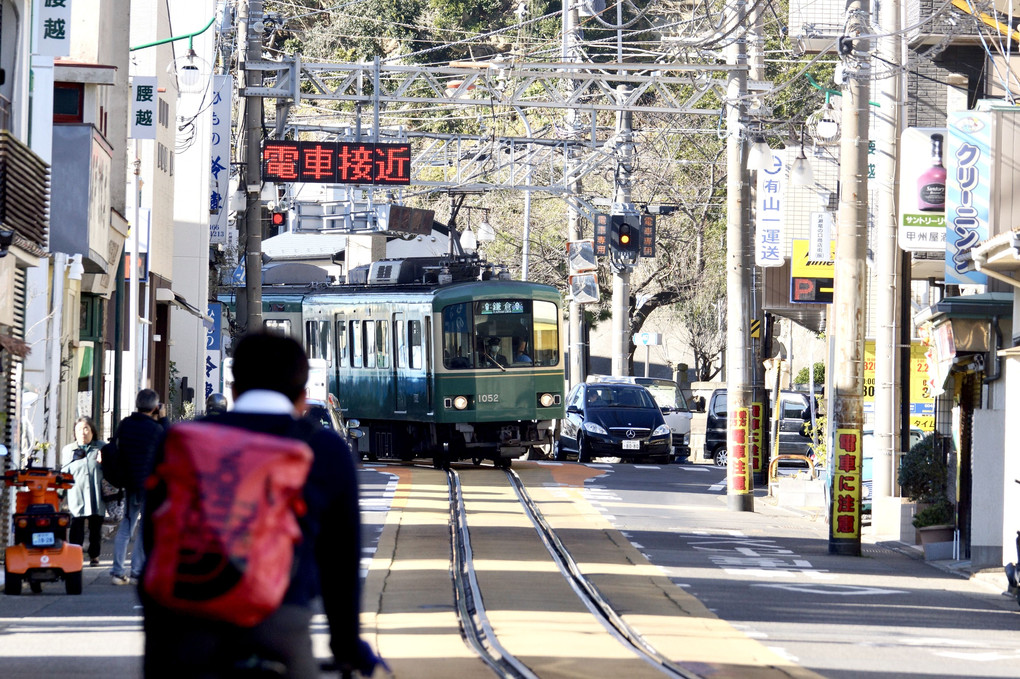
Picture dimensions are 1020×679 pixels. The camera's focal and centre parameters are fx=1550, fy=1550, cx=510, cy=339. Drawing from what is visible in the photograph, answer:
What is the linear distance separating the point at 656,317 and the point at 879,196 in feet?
121

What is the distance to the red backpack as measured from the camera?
3385mm

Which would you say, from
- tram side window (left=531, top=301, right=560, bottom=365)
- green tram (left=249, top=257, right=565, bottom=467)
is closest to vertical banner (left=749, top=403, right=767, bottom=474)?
green tram (left=249, top=257, right=565, bottom=467)

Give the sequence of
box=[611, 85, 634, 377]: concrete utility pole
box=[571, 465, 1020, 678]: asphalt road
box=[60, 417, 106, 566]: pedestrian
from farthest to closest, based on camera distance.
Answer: box=[611, 85, 634, 377]: concrete utility pole → box=[60, 417, 106, 566]: pedestrian → box=[571, 465, 1020, 678]: asphalt road

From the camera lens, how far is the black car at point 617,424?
1135 inches

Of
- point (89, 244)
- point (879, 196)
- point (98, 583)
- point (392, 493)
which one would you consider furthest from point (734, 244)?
point (98, 583)

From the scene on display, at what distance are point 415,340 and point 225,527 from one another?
22.3 metres

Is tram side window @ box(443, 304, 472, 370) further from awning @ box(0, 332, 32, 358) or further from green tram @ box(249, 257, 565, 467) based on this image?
awning @ box(0, 332, 32, 358)

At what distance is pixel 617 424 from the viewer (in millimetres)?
28953

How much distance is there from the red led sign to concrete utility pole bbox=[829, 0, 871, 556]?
45.8 ft

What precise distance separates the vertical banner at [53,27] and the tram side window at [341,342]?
12.5 meters

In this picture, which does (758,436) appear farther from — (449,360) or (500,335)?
(449,360)

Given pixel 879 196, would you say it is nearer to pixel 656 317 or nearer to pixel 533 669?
pixel 533 669

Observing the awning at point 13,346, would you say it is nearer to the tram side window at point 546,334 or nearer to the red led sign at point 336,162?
the tram side window at point 546,334

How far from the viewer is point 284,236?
52625 mm
